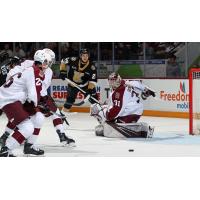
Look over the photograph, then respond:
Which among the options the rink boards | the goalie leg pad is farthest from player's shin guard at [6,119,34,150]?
the rink boards

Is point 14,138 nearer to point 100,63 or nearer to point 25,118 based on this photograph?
point 25,118

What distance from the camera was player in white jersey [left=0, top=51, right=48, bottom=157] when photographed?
645 centimetres

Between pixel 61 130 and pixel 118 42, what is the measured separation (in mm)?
6015

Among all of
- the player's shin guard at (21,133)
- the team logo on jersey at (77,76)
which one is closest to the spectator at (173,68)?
the team logo on jersey at (77,76)

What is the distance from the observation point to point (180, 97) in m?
11.6

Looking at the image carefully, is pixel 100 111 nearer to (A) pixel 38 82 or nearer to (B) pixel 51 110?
(B) pixel 51 110

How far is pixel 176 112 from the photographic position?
11.6 metres

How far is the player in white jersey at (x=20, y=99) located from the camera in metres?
6.45

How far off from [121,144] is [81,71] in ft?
10.9

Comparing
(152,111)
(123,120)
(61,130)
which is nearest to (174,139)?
(123,120)

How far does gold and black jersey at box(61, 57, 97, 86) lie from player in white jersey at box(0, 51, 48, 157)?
14.1ft

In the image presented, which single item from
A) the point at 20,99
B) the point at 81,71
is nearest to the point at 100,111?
the point at 81,71

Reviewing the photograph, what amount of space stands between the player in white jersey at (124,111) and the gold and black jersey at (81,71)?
90.2 inches

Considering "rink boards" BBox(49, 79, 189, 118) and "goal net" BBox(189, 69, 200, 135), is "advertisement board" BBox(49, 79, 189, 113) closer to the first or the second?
"rink boards" BBox(49, 79, 189, 118)
